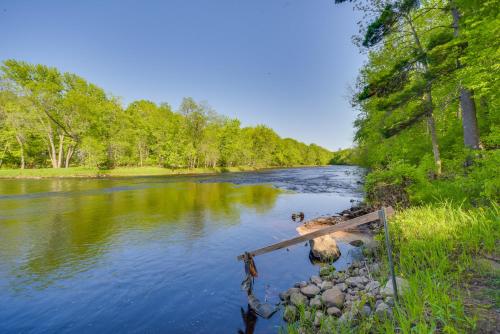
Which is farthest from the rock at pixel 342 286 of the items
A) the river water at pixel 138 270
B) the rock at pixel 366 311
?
the river water at pixel 138 270

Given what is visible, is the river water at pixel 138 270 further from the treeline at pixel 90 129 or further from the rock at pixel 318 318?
the treeline at pixel 90 129

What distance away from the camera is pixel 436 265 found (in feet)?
18.6

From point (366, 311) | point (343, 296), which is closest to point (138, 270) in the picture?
point (343, 296)

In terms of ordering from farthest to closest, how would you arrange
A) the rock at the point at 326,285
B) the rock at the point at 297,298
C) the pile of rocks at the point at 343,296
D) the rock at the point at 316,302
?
the rock at the point at 326,285, the rock at the point at 297,298, the rock at the point at 316,302, the pile of rocks at the point at 343,296

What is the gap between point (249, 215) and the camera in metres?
18.2

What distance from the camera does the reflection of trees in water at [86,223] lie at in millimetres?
10016

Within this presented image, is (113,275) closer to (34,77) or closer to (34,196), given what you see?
(34,196)

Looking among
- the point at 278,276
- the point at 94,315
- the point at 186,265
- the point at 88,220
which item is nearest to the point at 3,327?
the point at 94,315

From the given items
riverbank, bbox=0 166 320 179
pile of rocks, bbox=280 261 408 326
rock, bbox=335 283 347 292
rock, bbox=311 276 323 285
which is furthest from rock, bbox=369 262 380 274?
riverbank, bbox=0 166 320 179

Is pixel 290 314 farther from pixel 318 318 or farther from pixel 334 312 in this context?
pixel 334 312

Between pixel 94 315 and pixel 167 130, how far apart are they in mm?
71151

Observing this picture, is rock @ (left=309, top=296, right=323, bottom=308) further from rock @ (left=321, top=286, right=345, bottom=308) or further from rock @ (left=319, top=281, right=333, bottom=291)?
rock @ (left=319, top=281, right=333, bottom=291)

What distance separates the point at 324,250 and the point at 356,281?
3.24 metres

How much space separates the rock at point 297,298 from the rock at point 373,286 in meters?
1.55
